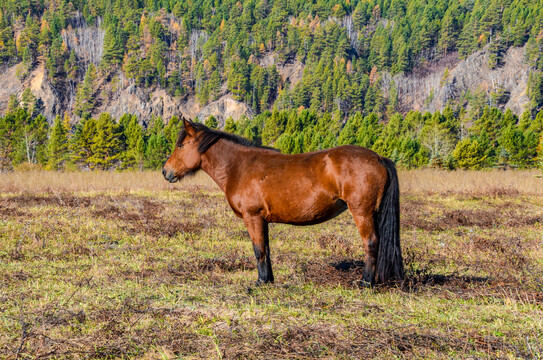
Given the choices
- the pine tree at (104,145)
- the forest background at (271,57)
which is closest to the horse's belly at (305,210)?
the pine tree at (104,145)

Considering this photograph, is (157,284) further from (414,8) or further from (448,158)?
(414,8)

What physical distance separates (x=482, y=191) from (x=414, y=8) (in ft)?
496

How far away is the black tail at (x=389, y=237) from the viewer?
198 inches

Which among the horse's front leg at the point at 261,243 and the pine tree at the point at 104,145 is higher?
the horse's front leg at the point at 261,243

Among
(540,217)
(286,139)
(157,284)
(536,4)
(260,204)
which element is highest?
(536,4)

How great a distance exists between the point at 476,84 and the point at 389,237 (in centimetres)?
11593

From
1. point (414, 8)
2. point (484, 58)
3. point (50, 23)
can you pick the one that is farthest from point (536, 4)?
point (50, 23)

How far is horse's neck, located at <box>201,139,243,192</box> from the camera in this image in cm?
587

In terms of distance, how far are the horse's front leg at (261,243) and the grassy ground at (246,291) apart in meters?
0.20

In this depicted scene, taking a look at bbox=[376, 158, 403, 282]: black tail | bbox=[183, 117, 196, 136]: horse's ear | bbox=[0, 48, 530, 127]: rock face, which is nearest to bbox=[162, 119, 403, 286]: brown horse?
bbox=[376, 158, 403, 282]: black tail

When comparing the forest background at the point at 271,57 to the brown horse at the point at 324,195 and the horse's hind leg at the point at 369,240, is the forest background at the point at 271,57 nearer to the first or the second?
the brown horse at the point at 324,195

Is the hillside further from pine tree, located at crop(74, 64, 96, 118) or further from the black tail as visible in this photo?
the black tail

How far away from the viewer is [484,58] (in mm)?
110062

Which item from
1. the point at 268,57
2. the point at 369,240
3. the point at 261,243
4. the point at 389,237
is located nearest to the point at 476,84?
the point at 268,57
